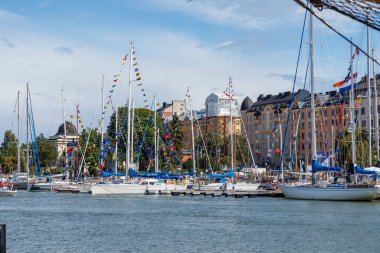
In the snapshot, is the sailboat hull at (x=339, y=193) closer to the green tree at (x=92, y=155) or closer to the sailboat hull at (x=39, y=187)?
the green tree at (x=92, y=155)

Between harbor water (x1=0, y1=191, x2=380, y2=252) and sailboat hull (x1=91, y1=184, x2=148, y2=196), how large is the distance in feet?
42.8

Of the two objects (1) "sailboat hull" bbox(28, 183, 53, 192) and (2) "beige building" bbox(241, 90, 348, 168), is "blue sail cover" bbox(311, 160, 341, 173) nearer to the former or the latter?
(1) "sailboat hull" bbox(28, 183, 53, 192)

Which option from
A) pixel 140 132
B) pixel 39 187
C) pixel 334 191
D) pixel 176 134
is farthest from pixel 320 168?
pixel 176 134

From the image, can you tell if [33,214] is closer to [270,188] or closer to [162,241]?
[162,241]

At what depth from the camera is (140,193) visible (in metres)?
94.2

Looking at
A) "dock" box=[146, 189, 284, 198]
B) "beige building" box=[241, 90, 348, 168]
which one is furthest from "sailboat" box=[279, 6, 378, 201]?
"beige building" box=[241, 90, 348, 168]

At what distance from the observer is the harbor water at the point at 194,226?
→ 4072 centimetres

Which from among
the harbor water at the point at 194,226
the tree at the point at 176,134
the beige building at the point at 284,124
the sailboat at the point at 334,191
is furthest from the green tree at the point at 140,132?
the sailboat at the point at 334,191

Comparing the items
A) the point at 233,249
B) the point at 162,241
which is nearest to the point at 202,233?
the point at 162,241

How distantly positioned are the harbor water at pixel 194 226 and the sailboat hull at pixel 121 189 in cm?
1303

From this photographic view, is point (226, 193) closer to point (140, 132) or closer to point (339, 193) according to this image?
point (339, 193)

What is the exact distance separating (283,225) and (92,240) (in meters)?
15.8

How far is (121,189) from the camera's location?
306ft

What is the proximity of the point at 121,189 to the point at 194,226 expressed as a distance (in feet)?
138
